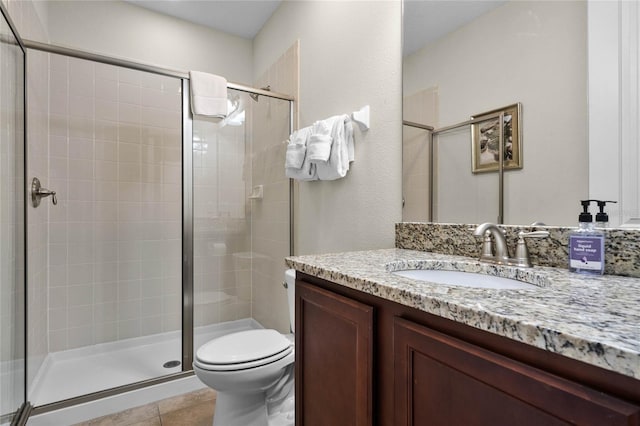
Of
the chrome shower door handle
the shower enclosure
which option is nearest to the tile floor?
the shower enclosure

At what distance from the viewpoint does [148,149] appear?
2498 mm

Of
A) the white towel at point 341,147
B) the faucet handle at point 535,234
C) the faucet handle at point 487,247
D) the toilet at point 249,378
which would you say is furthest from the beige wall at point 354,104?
the toilet at point 249,378

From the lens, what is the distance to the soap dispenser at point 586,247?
2.58 feet

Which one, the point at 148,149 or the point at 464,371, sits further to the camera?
the point at 148,149

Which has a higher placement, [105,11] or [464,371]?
[105,11]

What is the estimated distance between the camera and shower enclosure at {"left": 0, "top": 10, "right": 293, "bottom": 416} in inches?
77.9

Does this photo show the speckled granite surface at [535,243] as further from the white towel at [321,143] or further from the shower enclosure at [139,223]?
the shower enclosure at [139,223]

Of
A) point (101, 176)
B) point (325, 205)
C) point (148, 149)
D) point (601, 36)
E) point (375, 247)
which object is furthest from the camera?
point (148, 149)

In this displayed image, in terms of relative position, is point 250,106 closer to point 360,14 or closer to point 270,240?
point 270,240

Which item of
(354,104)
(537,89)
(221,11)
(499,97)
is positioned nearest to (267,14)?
(221,11)

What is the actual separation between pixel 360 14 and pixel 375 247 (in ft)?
3.73

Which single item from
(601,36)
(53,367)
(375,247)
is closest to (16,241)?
(53,367)

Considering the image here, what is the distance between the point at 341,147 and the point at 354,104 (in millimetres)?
241

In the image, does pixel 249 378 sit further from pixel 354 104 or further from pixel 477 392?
pixel 354 104
